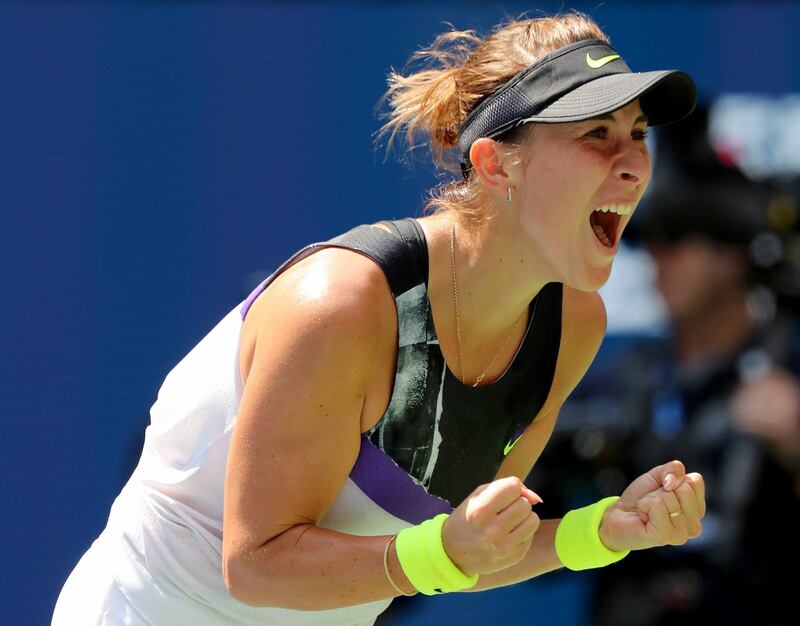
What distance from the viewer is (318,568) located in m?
1.69

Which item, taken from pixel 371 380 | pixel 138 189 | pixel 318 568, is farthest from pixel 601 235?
pixel 138 189

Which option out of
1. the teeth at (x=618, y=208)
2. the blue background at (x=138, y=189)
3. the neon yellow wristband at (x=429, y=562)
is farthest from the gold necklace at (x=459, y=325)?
the blue background at (x=138, y=189)

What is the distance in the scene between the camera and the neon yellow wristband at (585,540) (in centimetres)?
182

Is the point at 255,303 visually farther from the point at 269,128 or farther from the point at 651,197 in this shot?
the point at 651,197

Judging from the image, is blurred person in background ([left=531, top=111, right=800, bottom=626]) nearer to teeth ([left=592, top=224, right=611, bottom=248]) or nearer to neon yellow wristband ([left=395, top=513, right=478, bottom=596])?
teeth ([left=592, top=224, right=611, bottom=248])

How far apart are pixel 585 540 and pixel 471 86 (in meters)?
0.68

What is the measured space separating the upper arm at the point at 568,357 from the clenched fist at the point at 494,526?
0.49 metres

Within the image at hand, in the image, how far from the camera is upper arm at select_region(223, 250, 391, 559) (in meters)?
1.68

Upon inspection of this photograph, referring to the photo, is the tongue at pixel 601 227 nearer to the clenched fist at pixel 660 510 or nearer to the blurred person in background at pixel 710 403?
the clenched fist at pixel 660 510

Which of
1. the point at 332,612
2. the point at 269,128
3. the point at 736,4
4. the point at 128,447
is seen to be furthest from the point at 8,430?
the point at 736,4

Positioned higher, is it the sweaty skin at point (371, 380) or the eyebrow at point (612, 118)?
the eyebrow at point (612, 118)

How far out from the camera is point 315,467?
1.72m

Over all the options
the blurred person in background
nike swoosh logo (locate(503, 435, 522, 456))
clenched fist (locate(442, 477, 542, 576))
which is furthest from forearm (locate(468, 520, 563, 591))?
the blurred person in background

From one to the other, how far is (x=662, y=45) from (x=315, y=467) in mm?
2298
